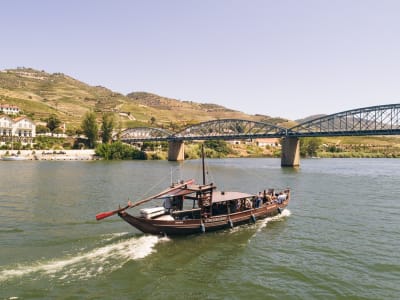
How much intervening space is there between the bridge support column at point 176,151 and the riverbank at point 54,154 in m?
31.9

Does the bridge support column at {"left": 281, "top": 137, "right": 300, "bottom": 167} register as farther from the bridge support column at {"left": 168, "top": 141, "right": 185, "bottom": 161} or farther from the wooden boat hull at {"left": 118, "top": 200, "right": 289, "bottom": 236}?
the wooden boat hull at {"left": 118, "top": 200, "right": 289, "bottom": 236}

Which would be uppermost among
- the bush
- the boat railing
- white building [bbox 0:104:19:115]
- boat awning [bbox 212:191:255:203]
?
white building [bbox 0:104:19:115]

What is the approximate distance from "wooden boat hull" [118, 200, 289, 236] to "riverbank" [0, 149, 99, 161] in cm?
11526

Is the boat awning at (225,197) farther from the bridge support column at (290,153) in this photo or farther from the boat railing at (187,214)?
the bridge support column at (290,153)

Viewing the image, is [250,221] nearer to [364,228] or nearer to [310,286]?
[364,228]

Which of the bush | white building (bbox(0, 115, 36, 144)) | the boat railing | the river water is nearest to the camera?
the river water

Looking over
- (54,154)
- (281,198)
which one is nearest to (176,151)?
(54,154)

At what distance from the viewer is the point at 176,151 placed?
157 meters

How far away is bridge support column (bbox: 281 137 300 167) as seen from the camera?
122750 millimetres

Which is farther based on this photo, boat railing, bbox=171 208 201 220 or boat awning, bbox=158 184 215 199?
boat awning, bbox=158 184 215 199

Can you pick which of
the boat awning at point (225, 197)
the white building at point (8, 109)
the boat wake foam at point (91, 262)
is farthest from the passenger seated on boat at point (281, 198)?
the white building at point (8, 109)

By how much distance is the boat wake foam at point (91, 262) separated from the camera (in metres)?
22.2

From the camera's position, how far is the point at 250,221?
119ft

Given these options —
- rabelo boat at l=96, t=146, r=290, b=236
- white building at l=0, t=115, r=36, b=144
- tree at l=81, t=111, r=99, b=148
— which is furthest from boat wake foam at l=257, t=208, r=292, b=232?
white building at l=0, t=115, r=36, b=144
